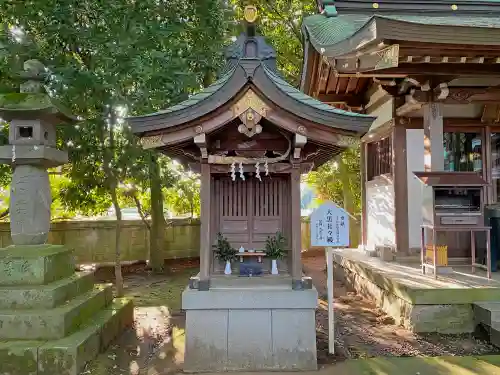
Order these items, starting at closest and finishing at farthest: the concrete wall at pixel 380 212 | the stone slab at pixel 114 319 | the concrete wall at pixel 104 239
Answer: the stone slab at pixel 114 319, the concrete wall at pixel 380 212, the concrete wall at pixel 104 239

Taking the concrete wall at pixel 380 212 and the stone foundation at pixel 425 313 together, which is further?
the concrete wall at pixel 380 212

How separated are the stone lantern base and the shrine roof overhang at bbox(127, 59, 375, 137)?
2.19 m

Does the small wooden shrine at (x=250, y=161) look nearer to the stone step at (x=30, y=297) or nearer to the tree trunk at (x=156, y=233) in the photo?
the stone step at (x=30, y=297)

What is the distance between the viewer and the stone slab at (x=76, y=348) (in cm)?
422

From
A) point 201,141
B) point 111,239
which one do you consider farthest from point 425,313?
point 111,239

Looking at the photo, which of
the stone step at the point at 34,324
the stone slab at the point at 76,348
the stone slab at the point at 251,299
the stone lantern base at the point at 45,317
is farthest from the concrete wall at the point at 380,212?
the stone step at the point at 34,324

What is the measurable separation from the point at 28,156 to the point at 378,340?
5.24m

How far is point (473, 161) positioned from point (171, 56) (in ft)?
19.9

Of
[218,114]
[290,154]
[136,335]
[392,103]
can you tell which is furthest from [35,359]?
[392,103]

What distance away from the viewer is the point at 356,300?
25.4ft

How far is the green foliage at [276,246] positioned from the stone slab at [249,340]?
71cm

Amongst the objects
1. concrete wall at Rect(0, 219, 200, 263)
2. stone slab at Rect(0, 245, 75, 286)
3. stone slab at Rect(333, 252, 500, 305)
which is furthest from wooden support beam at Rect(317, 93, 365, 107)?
concrete wall at Rect(0, 219, 200, 263)

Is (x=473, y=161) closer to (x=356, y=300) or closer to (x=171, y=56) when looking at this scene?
(x=356, y=300)

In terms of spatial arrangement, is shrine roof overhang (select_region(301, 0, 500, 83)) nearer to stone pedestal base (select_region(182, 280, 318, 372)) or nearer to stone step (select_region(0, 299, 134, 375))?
stone pedestal base (select_region(182, 280, 318, 372))
